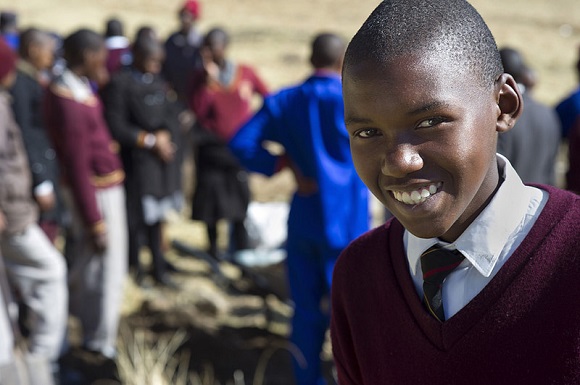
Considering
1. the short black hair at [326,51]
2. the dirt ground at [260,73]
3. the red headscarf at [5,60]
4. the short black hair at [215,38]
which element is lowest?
the dirt ground at [260,73]

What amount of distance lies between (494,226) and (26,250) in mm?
3158

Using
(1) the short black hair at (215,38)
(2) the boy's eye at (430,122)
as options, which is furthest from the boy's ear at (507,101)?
(1) the short black hair at (215,38)

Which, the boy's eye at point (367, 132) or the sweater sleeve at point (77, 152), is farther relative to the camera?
the sweater sleeve at point (77, 152)

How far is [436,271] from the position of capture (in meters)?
1.33

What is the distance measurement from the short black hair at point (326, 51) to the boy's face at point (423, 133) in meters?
2.54

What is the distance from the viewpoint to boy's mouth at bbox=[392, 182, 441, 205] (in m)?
1.25

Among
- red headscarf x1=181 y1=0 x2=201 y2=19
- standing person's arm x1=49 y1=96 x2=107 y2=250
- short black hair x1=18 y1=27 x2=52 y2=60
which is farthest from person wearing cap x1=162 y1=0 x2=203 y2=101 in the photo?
standing person's arm x1=49 y1=96 x2=107 y2=250

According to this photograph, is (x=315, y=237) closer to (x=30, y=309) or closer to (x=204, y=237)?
(x=30, y=309)

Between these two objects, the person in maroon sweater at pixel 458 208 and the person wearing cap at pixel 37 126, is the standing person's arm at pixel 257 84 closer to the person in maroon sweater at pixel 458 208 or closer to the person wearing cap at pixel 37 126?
the person wearing cap at pixel 37 126

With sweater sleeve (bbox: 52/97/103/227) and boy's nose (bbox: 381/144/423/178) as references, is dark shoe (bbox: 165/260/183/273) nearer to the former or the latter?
sweater sleeve (bbox: 52/97/103/227)

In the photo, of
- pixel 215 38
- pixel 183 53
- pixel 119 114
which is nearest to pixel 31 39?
pixel 119 114

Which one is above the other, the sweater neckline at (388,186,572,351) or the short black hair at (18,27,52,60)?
the sweater neckline at (388,186,572,351)

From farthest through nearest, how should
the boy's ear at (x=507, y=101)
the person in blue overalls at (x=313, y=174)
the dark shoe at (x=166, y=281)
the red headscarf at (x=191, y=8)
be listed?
the red headscarf at (x=191, y=8) < the dark shoe at (x=166, y=281) < the person in blue overalls at (x=313, y=174) < the boy's ear at (x=507, y=101)

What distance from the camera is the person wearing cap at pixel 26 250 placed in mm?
3830
